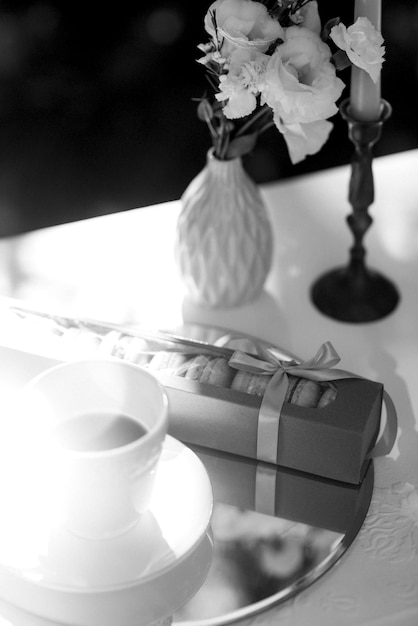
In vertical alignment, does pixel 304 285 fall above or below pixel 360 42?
below

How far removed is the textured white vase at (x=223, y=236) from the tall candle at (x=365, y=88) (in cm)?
16

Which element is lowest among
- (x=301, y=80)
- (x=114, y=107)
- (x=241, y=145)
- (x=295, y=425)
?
(x=114, y=107)

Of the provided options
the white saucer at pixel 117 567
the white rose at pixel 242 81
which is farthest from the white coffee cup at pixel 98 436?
the white rose at pixel 242 81

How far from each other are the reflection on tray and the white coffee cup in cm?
10

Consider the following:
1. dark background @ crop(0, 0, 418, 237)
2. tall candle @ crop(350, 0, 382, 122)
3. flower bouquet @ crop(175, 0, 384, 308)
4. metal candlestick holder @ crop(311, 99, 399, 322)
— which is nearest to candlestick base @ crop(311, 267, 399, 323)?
metal candlestick holder @ crop(311, 99, 399, 322)

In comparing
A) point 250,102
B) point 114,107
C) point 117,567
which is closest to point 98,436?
point 117,567

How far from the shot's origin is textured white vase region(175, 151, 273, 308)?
49.8 inches

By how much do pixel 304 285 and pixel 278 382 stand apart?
1.28 feet

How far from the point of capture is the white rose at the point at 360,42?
107cm

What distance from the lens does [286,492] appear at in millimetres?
1022

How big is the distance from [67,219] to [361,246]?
1206 mm

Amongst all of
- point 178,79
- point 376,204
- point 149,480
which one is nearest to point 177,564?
point 149,480

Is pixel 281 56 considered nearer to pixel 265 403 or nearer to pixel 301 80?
pixel 301 80

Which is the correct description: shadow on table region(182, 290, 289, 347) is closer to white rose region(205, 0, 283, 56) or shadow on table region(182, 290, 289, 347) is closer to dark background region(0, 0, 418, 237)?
white rose region(205, 0, 283, 56)
